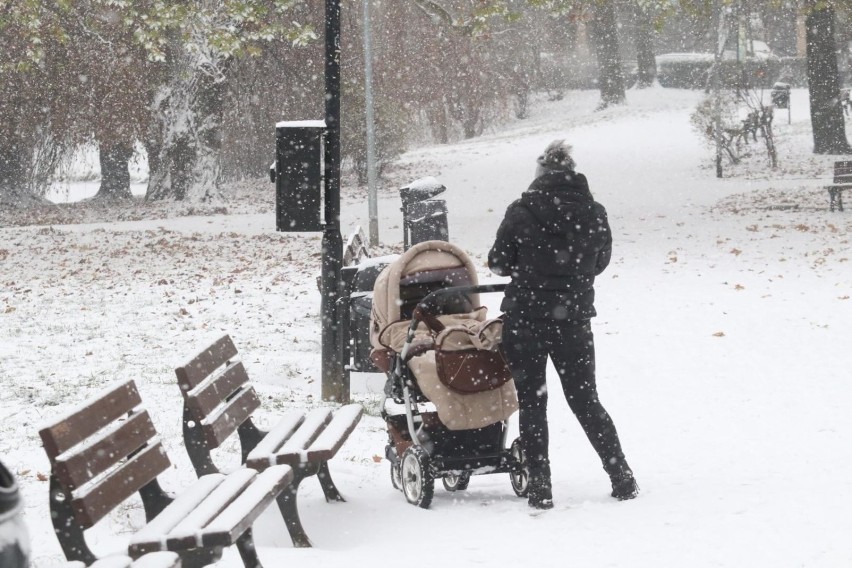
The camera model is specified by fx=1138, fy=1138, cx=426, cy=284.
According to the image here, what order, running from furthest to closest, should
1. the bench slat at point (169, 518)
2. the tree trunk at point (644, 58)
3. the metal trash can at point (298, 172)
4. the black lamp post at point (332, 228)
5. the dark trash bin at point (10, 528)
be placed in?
the tree trunk at point (644, 58) → the black lamp post at point (332, 228) → the metal trash can at point (298, 172) → the bench slat at point (169, 518) → the dark trash bin at point (10, 528)

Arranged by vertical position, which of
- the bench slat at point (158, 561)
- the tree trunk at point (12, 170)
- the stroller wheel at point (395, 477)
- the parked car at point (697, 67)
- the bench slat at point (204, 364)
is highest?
the parked car at point (697, 67)

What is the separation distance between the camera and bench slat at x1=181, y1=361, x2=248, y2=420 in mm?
5043

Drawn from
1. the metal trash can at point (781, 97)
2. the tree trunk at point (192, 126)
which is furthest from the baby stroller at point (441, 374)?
the metal trash can at point (781, 97)

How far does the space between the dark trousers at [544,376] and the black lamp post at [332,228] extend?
2364mm

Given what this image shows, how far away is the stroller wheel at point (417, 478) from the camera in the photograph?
5.74 m

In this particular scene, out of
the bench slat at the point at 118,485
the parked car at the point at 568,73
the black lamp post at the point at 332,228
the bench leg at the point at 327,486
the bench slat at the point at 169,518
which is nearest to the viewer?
the bench slat at the point at 169,518

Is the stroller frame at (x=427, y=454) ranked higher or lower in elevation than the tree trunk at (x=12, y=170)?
lower

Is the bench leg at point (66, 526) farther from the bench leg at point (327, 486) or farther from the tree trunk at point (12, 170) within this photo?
the tree trunk at point (12, 170)

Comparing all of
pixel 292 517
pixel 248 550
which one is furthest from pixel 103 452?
pixel 292 517

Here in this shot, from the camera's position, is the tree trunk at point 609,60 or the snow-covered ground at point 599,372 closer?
the snow-covered ground at point 599,372

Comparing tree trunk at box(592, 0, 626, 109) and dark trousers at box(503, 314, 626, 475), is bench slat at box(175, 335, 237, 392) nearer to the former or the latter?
dark trousers at box(503, 314, 626, 475)

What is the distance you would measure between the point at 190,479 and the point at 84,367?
3.27 m

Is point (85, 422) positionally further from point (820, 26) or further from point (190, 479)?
point (820, 26)

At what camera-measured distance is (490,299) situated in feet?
43.4
